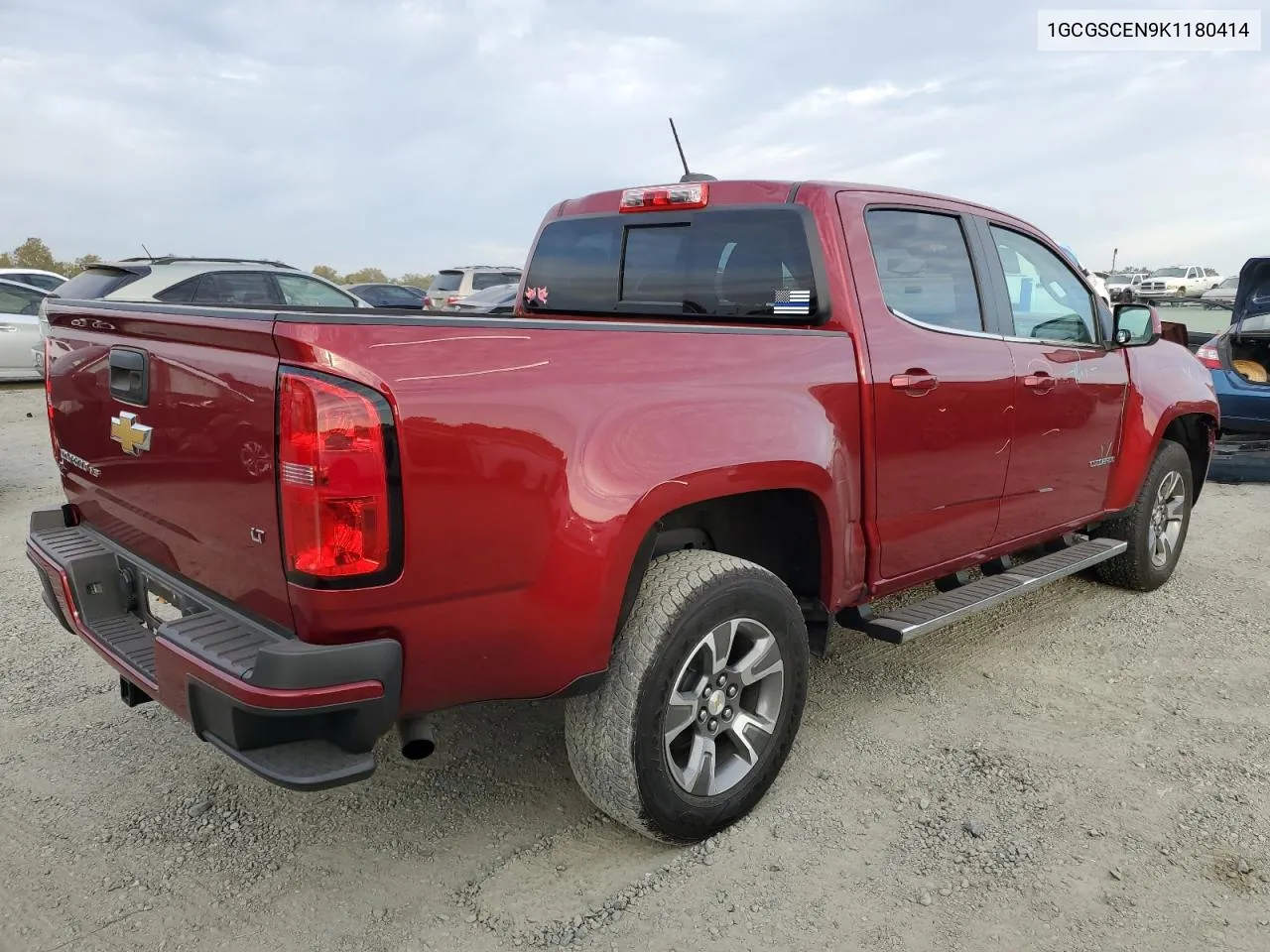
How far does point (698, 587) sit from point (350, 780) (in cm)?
99

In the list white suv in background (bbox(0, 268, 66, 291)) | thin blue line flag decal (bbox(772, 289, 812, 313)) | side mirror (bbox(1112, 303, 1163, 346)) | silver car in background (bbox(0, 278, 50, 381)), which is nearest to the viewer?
thin blue line flag decal (bbox(772, 289, 812, 313))

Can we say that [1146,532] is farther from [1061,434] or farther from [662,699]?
[662,699]

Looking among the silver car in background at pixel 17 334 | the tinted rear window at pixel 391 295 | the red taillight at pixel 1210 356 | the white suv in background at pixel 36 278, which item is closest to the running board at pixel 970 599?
the red taillight at pixel 1210 356

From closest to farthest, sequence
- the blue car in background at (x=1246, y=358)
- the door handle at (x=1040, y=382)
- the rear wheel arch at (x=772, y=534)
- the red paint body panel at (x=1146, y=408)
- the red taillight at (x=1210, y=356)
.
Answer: the rear wheel arch at (x=772, y=534) → the door handle at (x=1040, y=382) → the red paint body panel at (x=1146, y=408) → the blue car in background at (x=1246, y=358) → the red taillight at (x=1210, y=356)

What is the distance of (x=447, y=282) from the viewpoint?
1991cm

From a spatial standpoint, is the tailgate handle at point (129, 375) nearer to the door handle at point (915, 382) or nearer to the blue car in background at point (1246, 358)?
the door handle at point (915, 382)

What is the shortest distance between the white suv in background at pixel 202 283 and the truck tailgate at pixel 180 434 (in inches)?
262

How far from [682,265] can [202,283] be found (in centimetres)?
859

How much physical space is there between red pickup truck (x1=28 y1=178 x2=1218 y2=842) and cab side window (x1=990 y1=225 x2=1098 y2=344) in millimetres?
25

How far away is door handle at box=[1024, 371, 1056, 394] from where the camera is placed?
365 cm

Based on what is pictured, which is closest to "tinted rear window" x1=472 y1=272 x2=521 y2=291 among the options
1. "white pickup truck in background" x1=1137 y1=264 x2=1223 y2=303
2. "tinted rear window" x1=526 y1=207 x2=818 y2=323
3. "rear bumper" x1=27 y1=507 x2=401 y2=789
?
"tinted rear window" x1=526 y1=207 x2=818 y2=323

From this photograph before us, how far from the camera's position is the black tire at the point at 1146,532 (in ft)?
15.3

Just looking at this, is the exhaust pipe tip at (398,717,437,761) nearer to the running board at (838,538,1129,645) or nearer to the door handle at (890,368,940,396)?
the running board at (838,538,1129,645)

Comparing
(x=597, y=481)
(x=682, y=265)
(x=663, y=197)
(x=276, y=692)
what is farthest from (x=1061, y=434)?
(x=276, y=692)
